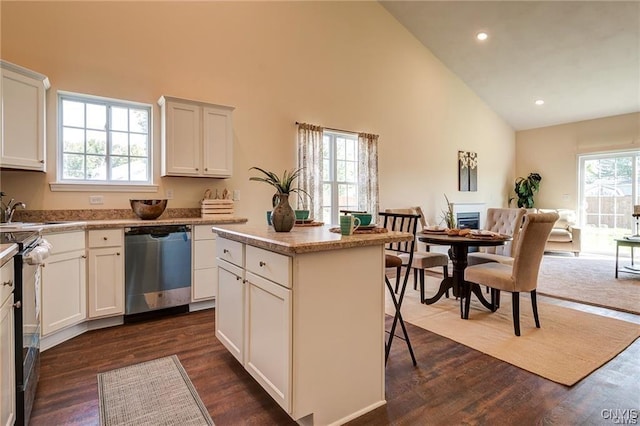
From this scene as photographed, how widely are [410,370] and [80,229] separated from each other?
9.34 ft

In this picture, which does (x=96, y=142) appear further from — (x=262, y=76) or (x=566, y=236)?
(x=566, y=236)

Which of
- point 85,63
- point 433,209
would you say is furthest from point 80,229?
point 433,209

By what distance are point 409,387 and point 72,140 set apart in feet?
12.3

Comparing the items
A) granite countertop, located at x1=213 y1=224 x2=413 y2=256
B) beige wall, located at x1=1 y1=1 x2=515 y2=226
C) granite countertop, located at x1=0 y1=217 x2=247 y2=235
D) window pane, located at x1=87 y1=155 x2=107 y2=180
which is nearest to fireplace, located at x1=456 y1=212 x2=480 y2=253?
beige wall, located at x1=1 y1=1 x2=515 y2=226

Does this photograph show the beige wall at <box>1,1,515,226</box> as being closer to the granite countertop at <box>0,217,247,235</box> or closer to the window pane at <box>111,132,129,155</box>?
the window pane at <box>111,132,129,155</box>

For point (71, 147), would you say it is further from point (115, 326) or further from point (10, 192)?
point (115, 326)

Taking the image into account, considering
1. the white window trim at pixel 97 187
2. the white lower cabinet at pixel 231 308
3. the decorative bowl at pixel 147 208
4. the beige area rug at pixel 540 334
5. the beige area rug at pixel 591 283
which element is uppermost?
the white window trim at pixel 97 187

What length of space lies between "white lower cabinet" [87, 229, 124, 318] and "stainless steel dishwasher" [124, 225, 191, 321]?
0.06 metres

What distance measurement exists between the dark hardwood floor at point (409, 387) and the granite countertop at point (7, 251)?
0.96 m

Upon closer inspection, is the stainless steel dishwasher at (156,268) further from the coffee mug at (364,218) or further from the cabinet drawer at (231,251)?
the coffee mug at (364,218)

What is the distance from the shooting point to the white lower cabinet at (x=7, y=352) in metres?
1.31

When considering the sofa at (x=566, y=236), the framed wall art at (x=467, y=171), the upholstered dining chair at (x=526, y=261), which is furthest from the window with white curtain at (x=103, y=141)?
the sofa at (x=566, y=236)

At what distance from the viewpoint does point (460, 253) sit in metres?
3.55

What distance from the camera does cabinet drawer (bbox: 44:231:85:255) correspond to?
102 inches
